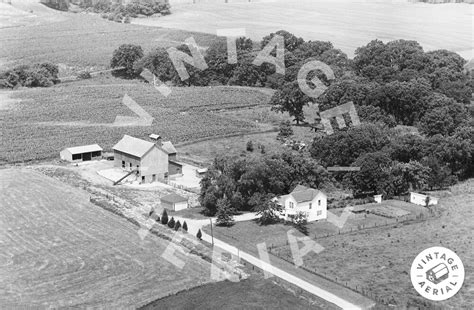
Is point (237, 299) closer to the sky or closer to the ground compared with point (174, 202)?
closer to the sky

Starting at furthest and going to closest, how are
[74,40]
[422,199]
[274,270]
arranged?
[74,40] → [422,199] → [274,270]

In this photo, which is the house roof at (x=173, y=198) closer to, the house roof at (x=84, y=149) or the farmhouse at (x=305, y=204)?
the farmhouse at (x=305, y=204)

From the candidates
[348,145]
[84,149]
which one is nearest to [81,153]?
[84,149]

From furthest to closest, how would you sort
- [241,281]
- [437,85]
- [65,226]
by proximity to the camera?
[437,85]
[65,226]
[241,281]

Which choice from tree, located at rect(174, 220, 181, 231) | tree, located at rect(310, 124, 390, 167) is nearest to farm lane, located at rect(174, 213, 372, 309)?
tree, located at rect(174, 220, 181, 231)

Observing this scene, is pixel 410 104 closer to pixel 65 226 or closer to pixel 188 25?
pixel 65 226

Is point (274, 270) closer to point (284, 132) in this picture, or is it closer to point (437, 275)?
point (437, 275)

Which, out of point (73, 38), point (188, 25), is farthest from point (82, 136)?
point (188, 25)
